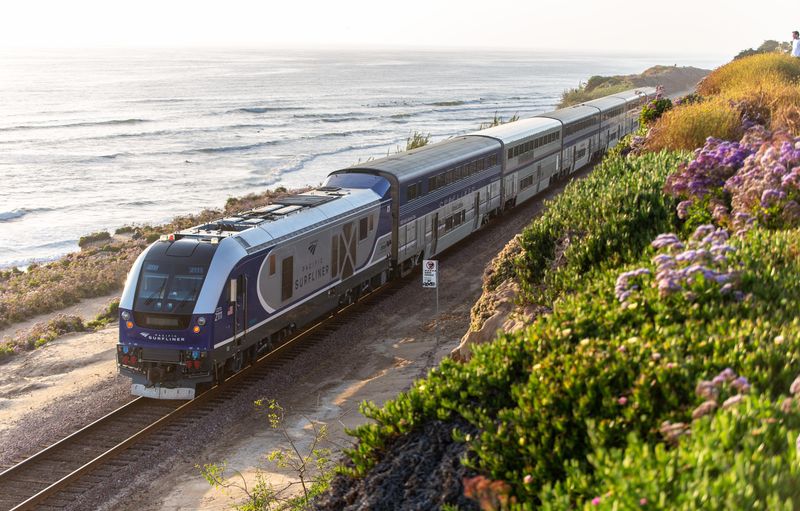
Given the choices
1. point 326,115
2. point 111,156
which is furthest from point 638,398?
point 326,115

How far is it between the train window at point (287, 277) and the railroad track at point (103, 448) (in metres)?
Answer: 1.69

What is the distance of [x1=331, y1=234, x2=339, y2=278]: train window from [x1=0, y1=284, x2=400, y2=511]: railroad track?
3.20m

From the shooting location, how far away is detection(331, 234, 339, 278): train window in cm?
2178

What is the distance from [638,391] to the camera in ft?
24.8

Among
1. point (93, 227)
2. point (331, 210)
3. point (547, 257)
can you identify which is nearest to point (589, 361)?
point (547, 257)

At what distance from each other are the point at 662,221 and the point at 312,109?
13241 cm

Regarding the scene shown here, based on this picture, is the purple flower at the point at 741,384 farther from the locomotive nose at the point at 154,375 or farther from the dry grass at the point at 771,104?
the dry grass at the point at 771,104

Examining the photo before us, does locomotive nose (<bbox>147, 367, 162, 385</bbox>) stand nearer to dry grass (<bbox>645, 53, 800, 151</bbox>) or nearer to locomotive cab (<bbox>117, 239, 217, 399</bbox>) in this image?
locomotive cab (<bbox>117, 239, 217, 399</bbox>)

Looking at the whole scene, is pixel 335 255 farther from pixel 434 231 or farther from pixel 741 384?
pixel 741 384

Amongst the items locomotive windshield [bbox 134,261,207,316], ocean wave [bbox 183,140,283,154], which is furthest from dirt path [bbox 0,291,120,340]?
ocean wave [bbox 183,140,283,154]

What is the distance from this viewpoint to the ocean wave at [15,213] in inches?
2446

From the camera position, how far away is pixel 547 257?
15.6 metres

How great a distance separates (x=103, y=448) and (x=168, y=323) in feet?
8.51

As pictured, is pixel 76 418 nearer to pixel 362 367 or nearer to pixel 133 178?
pixel 362 367
